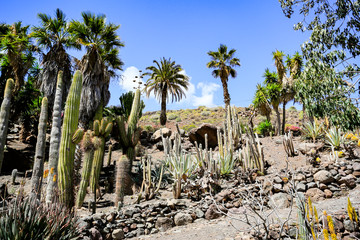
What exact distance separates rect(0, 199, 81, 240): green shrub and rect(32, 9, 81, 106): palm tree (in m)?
8.78

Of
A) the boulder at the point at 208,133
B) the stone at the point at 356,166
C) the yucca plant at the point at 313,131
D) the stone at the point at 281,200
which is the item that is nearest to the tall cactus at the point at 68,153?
the stone at the point at 281,200

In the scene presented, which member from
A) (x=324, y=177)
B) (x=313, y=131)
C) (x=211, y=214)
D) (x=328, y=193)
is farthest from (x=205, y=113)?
(x=211, y=214)

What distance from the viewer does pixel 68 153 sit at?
789cm

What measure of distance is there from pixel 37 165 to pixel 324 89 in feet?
36.6

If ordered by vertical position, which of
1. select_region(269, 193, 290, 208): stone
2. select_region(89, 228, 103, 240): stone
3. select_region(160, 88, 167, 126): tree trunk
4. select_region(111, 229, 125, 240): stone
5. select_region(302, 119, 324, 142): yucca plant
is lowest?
select_region(111, 229, 125, 240): stone

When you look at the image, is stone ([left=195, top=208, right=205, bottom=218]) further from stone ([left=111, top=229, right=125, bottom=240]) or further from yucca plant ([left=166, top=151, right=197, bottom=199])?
stone ([left=111, top=229, right=125, bottom=240])

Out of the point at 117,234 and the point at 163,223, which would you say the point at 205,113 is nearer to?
the point at 163,223

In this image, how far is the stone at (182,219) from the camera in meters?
7.46

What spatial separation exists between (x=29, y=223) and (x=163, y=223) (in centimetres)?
387

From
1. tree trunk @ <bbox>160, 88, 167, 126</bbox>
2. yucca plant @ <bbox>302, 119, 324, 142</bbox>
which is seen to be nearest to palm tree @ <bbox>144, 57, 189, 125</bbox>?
tree trunk @ <bbox>160, 88, 167, 126</bbox>

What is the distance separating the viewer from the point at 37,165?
9.14 m

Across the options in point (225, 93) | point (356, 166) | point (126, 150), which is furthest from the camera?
point (225, 93)

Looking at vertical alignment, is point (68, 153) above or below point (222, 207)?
above

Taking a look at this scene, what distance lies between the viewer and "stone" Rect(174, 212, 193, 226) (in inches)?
294
